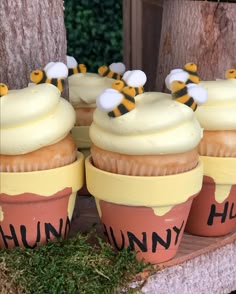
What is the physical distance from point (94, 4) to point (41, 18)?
5.15 feet

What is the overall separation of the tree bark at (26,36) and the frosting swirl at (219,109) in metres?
0.36

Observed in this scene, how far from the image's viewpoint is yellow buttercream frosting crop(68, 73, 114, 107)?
1.51m

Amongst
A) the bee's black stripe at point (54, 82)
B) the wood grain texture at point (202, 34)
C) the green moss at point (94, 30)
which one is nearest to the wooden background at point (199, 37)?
the wood grain texture at point (202, 34)

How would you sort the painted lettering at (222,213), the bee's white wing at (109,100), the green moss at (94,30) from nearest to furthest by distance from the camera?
the bee's white wing at (109,100) < the painted lettering at (222,213) < the green moss at (94,30)

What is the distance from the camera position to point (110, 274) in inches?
45.3

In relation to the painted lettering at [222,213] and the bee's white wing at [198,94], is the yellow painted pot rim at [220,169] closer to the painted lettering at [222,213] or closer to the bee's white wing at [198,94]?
the painted lettering at [222,213]

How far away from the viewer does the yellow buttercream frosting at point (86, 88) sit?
1506 mm

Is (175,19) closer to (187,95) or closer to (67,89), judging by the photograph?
(67,89)

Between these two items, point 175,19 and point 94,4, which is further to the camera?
point 94,4

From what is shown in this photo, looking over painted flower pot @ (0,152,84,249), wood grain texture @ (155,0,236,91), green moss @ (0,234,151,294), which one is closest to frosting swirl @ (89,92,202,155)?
painted flower pot @ (0,152,84,249)

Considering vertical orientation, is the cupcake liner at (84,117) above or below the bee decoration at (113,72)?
below

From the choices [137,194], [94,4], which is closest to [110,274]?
[137,194]

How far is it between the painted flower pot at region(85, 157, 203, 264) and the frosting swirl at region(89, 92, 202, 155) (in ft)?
0.19

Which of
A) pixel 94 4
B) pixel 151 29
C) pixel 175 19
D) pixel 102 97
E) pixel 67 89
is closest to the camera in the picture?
pixel 102 97
